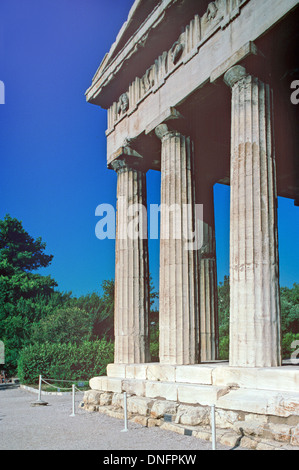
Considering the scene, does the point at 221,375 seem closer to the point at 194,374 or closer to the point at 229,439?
the point at 194,374

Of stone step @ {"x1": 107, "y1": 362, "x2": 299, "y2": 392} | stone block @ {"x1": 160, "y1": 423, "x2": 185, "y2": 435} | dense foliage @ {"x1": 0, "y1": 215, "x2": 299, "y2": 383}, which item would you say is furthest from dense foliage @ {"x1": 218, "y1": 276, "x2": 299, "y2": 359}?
stone block @ {"x1": 160, "y1": 423, "x2": 185, "y2": 435}

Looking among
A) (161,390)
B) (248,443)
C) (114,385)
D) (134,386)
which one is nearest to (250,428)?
(248,443)

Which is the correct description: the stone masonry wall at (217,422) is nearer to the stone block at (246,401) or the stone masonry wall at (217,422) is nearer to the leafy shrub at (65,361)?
the stone block at (246,401)

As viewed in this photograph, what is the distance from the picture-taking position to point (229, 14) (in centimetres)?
1397

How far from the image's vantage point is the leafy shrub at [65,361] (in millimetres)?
31375

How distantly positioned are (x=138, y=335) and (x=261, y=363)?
6.93m

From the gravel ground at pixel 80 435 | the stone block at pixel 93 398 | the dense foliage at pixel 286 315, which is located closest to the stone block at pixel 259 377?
the gravel ground at pixel 80 435

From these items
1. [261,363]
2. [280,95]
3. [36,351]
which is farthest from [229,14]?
[36,351]

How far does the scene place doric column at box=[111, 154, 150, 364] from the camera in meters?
18.5

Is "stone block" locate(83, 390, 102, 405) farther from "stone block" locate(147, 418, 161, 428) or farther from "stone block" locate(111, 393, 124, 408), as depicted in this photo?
"stone block" locate(147, 418, 161, 428)

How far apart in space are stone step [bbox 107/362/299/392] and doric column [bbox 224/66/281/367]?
37cm

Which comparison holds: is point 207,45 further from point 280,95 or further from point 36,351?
point 36,351

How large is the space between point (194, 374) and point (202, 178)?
9.51 m

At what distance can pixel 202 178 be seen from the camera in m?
21.2
